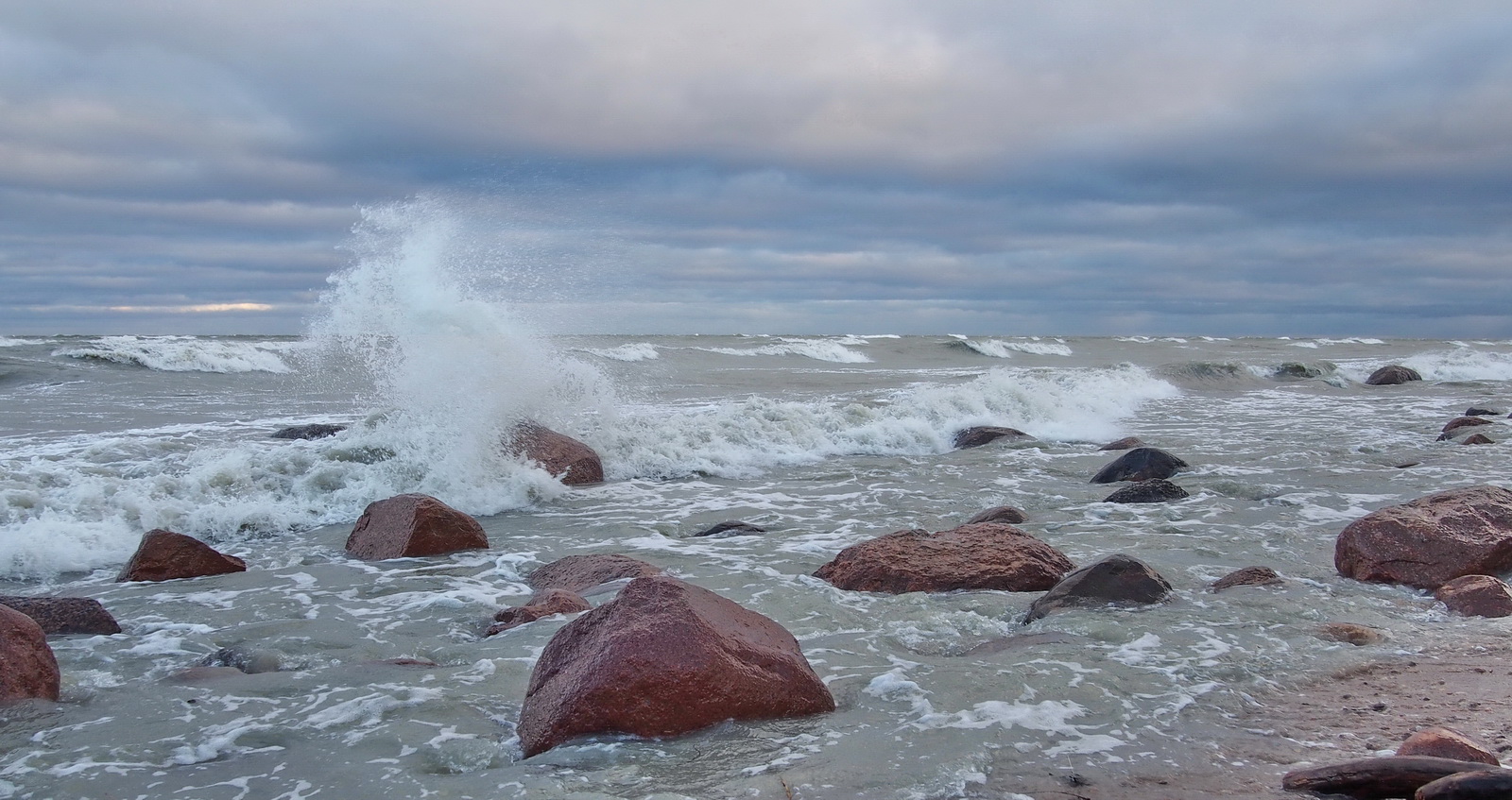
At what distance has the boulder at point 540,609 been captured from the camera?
5.09 metres

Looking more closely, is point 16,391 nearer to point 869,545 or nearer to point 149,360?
point 149,360

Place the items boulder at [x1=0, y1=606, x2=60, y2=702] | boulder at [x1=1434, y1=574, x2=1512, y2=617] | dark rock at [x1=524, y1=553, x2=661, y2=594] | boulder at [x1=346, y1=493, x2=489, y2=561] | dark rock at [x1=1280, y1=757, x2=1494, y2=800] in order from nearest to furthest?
dark rock at [x1=1280, y1=757, x2=1494, y2=800], boulder at [x1=0, y1=606, x2=60, y2=702], boulder at [x1=1434, y1=574, x2=1512, y2=617], dark rock at [x1=524, y1=553, x2=661, y2=594], boulder at [x1=346, y1=493, x2=489, y2=561]

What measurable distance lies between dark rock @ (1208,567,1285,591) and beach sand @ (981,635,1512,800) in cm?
129

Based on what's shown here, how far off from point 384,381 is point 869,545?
7.23 m

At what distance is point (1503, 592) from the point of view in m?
4.96

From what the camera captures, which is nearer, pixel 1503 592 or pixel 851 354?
pixel 1503 592

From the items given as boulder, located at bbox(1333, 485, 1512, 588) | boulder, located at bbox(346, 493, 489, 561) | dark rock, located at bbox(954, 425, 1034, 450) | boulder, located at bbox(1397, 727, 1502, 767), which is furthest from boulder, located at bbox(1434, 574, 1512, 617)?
dark rock, located at bbox(954, 425, 1034, 450)

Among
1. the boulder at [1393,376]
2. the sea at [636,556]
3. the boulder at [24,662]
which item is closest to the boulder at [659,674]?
the sea at [636,556]

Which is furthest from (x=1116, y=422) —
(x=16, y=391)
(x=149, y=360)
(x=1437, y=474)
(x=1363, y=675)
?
(x=149, y=360)

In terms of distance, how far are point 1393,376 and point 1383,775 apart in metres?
28.6

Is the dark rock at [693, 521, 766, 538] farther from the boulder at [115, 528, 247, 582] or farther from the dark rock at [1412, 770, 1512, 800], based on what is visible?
the dark rock at [1412, 770, 1512, 800]

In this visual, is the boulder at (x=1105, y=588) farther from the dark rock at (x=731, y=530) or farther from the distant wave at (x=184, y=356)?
the distant wave at (x=184, y=356)

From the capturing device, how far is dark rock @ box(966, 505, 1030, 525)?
7574mm

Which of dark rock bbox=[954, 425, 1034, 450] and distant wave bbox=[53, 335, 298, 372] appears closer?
dark rock bbox=[954, 425, 1034, 450]
